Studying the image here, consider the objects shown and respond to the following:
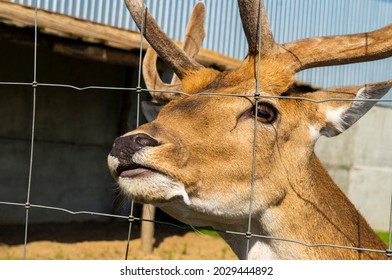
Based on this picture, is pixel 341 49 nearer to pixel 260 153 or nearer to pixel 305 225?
pixel 260 153

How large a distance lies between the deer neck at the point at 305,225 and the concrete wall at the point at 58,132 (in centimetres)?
669

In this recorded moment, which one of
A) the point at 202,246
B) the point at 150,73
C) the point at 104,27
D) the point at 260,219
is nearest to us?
the point at 260,219

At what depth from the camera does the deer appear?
3000 millimetres

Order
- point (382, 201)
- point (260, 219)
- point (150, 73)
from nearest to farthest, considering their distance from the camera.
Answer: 1. point (260, 219)
2. point (150, 73)
3. point (382, 201)

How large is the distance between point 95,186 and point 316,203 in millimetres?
7594

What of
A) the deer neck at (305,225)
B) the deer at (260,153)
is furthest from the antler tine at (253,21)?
the deer neck at (305,225)

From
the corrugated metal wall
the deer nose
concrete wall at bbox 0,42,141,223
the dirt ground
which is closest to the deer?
the deer nose

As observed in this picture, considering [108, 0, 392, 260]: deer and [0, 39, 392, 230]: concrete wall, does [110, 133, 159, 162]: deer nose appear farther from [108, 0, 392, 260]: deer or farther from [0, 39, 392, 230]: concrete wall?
[0, 39, 392, 230]: concrete wall

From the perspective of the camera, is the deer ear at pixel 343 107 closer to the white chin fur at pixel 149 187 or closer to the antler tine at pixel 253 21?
the antler tine at pixel 253 21

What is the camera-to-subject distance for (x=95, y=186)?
424 inches

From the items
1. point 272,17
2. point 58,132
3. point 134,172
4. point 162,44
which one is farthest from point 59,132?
point 134,172

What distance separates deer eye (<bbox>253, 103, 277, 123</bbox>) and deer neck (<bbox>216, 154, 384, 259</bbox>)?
0.28 meters
